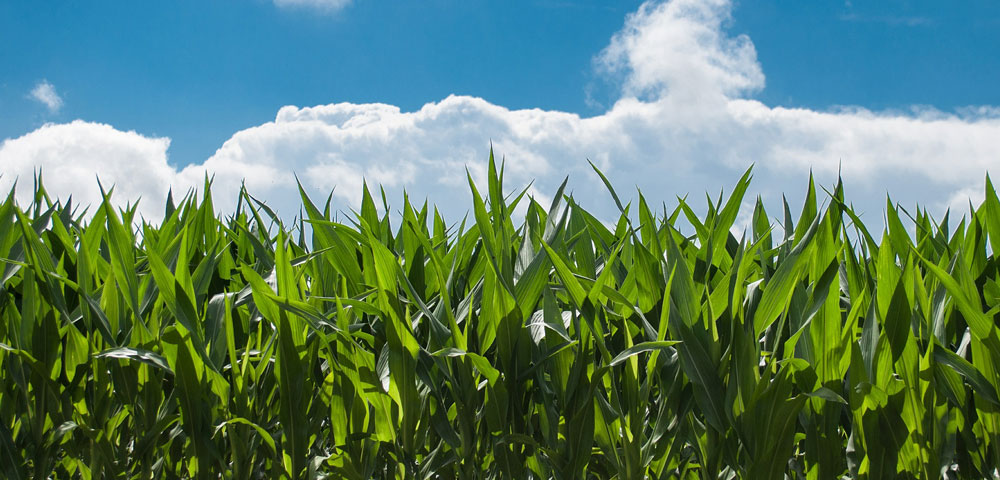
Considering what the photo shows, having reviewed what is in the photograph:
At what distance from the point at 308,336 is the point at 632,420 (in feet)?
1.67

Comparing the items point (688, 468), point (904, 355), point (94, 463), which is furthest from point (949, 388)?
point (94, 463)

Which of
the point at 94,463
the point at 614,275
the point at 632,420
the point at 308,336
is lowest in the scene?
the point at 94,463

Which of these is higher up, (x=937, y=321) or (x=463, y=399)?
(x=937, y=321)

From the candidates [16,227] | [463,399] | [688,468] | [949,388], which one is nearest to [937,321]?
[949,388]

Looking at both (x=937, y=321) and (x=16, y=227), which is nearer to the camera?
(x=937, y=321)

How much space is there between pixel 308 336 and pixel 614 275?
1.63 feet

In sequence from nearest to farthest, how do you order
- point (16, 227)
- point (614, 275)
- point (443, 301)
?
point (443, 301)
point (614, 275)
point (16, 227)

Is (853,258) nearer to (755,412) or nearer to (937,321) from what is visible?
(937,321)

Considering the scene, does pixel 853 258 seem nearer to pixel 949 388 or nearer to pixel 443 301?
pixel 949 388

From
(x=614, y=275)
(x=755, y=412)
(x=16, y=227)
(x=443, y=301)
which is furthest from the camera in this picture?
(x=16, y=227)

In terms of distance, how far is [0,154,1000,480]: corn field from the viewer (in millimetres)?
896

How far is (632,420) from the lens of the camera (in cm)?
93

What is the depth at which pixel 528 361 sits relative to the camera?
1.01m

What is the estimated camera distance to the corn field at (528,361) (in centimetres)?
90
